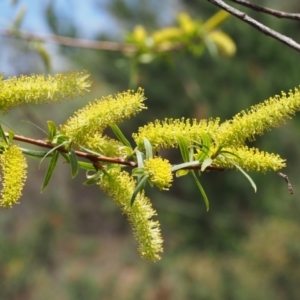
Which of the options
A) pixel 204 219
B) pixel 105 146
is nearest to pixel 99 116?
pixel 105 146

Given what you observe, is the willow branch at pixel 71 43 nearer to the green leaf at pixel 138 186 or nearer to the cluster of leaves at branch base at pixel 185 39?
the cluster of leaves at branch base at pixel 185 39

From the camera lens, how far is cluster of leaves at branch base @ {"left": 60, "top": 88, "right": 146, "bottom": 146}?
0.36 meters

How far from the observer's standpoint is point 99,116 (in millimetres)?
363

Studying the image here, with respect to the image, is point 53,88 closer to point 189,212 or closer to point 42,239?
point 42,239

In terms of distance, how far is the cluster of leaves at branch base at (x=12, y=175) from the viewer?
0.34 m

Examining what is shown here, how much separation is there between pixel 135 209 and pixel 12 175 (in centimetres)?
10

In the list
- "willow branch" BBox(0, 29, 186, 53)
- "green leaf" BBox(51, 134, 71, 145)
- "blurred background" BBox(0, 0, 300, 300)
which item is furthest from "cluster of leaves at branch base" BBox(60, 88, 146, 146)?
"blurred background" BBox(0, 0, 300, 300)

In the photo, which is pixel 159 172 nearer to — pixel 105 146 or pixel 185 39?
→ pixel 105 146

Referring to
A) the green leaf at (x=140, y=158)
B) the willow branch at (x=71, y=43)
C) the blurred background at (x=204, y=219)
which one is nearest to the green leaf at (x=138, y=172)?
the green leaf at (x=140, y=158)

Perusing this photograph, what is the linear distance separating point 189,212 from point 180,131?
2484 millimetres

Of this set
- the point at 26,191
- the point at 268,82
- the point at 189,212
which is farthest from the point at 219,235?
the point at 26,191

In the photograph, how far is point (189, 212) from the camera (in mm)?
2820

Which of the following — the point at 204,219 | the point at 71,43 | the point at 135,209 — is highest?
the point at 135,209

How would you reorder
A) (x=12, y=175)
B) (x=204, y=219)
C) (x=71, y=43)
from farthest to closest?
(x=204, y=219)
(x=71, y=43)
(x=12, y=175)
